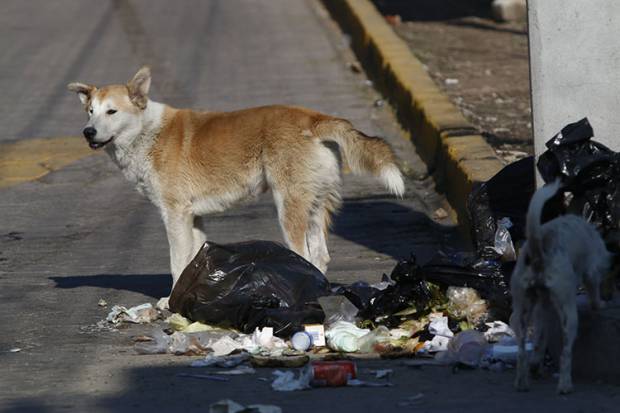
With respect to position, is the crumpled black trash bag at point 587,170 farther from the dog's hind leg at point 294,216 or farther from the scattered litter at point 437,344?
the dog's hind leg at point 294,216

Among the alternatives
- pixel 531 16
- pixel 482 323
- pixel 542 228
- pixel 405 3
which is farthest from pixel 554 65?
pixel 405 3

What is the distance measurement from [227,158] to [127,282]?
1227mm

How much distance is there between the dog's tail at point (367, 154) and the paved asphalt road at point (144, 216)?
3.00 ft

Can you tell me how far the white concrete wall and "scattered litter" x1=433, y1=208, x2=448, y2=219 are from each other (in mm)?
2671

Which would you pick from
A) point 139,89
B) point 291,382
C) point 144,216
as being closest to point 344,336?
point 291,382

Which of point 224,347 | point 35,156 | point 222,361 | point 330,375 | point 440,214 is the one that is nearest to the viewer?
point 330,375

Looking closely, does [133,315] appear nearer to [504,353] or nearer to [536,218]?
[504,353]

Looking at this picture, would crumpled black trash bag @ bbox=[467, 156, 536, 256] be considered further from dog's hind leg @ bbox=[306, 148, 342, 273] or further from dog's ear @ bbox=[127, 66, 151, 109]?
dog's ear @ bbox=[127, 66, 151, 109]

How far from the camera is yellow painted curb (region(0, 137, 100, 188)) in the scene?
12648 millimetres

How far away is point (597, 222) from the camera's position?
7.05 m

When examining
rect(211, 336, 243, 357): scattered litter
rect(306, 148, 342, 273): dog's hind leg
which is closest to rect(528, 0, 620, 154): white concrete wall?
rect(306, 148, 342, 273): dog's hind leg

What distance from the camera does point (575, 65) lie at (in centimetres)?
766

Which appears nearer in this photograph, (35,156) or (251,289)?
(251,289)

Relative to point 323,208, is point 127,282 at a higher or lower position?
lower
